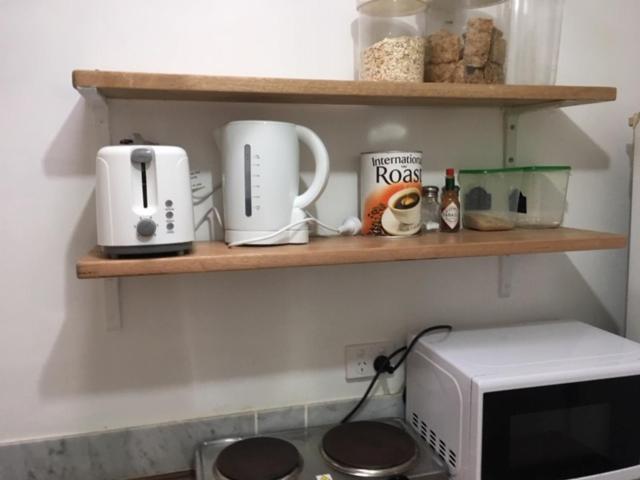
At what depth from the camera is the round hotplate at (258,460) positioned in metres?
1.01

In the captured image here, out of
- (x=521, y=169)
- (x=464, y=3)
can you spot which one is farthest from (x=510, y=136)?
(x=464, y=3)

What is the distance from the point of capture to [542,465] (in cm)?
104

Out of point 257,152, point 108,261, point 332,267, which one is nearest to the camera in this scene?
point 108,261

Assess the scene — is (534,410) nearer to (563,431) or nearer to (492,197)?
(563,431)

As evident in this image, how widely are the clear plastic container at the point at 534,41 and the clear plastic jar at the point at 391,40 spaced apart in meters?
0.22

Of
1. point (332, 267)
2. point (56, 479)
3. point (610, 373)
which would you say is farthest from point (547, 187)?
point (56, 479)

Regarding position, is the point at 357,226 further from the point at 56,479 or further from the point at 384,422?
the point at 56,479

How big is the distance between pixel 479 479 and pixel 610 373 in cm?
36

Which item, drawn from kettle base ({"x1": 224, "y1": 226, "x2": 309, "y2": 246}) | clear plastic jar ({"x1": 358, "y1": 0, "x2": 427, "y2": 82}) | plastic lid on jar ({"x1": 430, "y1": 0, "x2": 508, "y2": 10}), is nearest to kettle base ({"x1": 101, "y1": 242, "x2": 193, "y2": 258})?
kettle base ({"x1": 224, "y1": 226, "x2": 309, "y2": 246})

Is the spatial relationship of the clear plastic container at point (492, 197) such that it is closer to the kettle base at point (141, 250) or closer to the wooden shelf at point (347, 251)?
the wooden shelf at point (347, 251)

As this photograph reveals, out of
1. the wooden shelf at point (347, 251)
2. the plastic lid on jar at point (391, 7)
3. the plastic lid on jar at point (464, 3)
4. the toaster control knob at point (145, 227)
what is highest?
the plastic lid on jar at point (464, 3)

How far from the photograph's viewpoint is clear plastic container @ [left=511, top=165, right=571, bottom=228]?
1238 millimetres

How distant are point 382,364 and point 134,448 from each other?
0.62 meters

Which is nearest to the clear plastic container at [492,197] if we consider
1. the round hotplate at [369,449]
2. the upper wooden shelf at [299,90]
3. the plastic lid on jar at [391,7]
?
the upper wooden shelf at [299,90]
